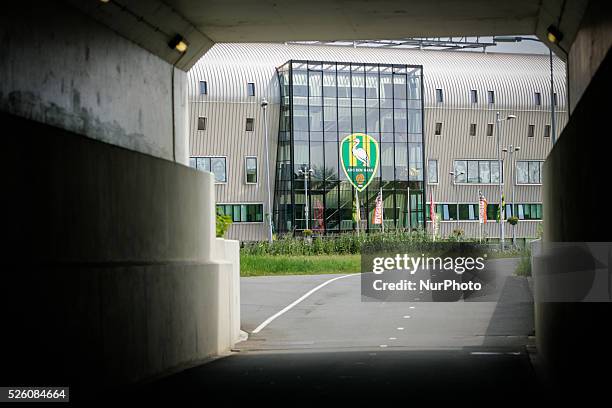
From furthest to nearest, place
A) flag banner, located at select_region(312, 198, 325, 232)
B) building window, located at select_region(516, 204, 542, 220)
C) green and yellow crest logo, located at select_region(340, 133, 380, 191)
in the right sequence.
Result: building window, located at select_region(516, 204, 542, 220) < flag banner, located at select_region(312, 198, 325, 232) < green and yellow crest logo, located at select_region(340, 133, 380, 191)

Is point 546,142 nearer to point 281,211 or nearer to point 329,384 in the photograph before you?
point 281,211

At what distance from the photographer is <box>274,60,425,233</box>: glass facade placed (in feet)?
248

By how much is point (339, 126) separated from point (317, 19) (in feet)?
196

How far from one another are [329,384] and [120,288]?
10.4ft

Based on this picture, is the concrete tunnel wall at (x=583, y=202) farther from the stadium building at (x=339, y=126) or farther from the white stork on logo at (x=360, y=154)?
the white stork on logo at (x=360, y=154)

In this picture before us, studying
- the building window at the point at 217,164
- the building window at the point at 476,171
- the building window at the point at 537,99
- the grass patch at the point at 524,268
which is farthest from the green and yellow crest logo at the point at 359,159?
the grass patch at the point at 524,268

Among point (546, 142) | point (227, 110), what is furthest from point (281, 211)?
point (546, 142)

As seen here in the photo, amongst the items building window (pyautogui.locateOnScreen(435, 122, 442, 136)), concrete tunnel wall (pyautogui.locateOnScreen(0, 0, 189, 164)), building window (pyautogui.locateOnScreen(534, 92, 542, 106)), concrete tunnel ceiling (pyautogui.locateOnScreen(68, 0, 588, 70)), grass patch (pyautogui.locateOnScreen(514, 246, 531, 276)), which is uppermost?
building window (pyautogui.locateOnScreen(534, 92, 542, 106))

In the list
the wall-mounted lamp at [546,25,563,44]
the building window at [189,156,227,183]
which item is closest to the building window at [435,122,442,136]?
the building window at [189,156,227,183]

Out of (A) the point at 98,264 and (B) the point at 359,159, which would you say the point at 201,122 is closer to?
(B) the point at 359,159

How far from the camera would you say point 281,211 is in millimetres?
76625

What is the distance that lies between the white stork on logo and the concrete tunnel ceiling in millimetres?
55427

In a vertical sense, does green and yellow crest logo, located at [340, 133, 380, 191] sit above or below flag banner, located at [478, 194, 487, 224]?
above

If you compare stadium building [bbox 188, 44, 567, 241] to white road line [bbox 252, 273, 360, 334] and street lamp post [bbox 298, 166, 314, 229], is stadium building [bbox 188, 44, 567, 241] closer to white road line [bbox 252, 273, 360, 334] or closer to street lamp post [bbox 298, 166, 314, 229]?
street lamp post [bbox 298, 166, 314, 229]
